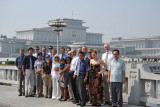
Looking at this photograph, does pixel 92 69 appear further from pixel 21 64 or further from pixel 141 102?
pixel 21 64

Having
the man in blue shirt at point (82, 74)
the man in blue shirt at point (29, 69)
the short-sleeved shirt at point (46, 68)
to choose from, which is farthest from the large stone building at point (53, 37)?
the man in blue shirt at point (82, 74)

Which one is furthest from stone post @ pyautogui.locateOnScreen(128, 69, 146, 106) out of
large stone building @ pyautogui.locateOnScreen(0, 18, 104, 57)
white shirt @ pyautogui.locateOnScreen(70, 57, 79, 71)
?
large stone building @ pyautogui.locateOnScreen(0, 18, 104, 57)

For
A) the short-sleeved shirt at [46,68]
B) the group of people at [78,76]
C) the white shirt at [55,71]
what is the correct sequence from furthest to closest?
the short-sleeved shirt at [46,68] → the white shirt at [55,71] → the group of people at [78,76]

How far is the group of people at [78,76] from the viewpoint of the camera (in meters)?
9.38

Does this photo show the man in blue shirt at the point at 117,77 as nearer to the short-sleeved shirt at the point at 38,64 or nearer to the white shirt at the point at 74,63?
the white shirt at the point at 74,63

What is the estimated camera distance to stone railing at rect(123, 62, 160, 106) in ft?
29.8

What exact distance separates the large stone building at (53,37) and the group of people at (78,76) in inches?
3366

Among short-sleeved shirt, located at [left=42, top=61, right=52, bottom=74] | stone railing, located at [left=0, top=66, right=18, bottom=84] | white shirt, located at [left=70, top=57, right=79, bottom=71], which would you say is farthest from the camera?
stone railing, located at [left=0, top=66, right=18, bottom=84]

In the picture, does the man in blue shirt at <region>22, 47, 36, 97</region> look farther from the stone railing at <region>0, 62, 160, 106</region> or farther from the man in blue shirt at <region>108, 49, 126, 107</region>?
the stone railing at <region>0, 62, 160, 106</region>

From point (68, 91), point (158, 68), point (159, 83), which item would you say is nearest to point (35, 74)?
point (68, 91)

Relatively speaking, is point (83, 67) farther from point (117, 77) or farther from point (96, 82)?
point (117, 77)

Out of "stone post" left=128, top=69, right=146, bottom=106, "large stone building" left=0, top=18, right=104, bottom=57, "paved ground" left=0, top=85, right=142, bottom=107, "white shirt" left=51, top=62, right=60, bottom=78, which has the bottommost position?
"paved ground" left=0, top=85, right=142, bottom=107

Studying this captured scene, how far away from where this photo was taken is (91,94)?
9891 millimetres

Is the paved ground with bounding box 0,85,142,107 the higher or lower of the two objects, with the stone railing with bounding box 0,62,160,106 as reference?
lower
